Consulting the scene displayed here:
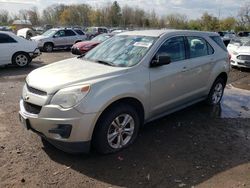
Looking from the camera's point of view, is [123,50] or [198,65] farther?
[198,65]

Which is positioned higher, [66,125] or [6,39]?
[6,39]

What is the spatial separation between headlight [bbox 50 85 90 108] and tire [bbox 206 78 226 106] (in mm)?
→ 3665

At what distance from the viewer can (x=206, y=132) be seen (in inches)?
221

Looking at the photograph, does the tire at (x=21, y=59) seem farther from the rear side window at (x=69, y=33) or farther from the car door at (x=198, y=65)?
the rear side window at (x=69, y=33)

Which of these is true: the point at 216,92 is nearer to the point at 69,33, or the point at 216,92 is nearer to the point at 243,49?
the point at 243,49

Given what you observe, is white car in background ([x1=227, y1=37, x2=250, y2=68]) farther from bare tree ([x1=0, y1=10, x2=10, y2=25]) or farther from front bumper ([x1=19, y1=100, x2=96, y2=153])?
bare tree ([x1=0, y1=10, x2=10, y2=25])

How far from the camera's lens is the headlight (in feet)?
13.4

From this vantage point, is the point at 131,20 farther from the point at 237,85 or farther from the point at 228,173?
the point at 228,173

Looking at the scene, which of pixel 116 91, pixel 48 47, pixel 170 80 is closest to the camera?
pixel 116 91

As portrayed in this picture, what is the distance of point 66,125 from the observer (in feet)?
13.4

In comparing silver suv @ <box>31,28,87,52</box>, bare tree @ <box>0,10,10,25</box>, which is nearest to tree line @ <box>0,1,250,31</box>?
bare tree @ <box>0,10,10,25</box>

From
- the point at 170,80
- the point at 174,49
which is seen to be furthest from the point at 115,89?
the point at 174,49

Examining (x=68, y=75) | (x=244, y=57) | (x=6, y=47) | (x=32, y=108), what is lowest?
(x=244, y=57)

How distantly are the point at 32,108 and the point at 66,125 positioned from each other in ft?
2.20
